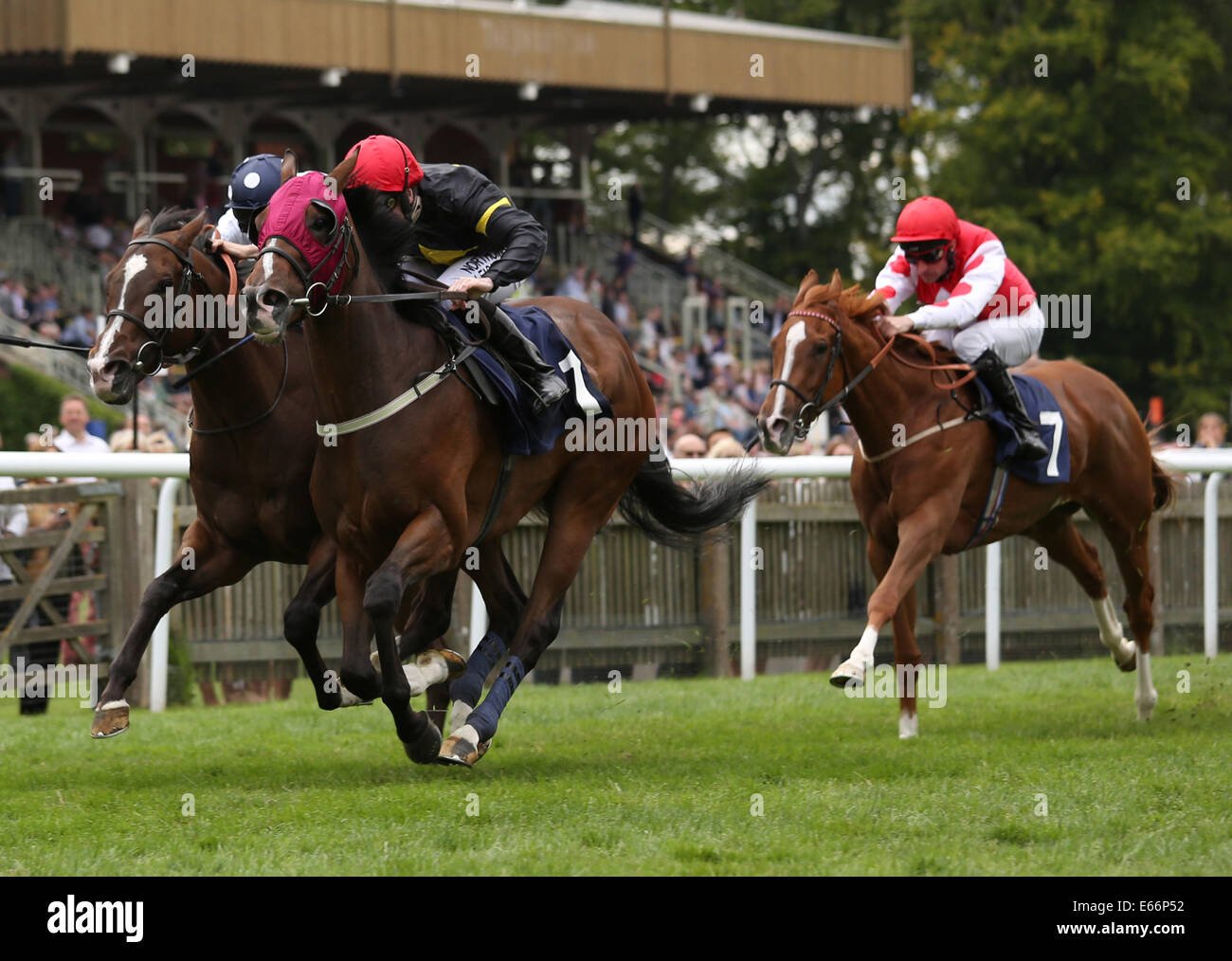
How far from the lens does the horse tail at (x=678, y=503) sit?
6824mm

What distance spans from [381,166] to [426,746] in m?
1.84

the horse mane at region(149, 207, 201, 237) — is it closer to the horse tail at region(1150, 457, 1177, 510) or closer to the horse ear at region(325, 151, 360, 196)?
the horse ear at region(325, 151, 360, 196)

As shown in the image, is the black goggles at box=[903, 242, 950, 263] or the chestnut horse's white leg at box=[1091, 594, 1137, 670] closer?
the black goggles at box=[903, 242, 950, 263]

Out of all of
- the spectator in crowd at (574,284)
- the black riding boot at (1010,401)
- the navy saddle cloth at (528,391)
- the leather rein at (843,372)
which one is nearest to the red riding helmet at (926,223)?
the leather rein at (843,372)

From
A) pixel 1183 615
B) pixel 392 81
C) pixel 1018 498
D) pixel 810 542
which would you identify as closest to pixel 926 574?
pixel 810 542

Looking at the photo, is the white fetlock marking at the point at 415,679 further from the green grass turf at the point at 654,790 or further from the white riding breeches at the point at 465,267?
the white riding breeches at the point at 465,267

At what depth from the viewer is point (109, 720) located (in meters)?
5.47

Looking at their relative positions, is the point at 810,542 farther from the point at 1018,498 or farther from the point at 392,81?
the point at 392,81

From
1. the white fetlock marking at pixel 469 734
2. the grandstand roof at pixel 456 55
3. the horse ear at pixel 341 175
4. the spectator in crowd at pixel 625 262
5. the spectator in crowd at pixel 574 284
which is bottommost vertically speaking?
the white fetlock marking at pixel 469 734

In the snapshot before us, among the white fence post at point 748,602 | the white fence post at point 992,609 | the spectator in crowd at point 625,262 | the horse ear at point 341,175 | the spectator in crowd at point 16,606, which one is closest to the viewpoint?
the horse ear at point 341,175

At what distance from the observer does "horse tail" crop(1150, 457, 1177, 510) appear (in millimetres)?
7676

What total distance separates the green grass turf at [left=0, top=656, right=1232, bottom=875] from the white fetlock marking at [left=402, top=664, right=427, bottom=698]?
0.97 feet

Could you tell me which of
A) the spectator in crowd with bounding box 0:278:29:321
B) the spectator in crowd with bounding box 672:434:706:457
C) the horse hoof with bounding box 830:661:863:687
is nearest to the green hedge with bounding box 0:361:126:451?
the spectator in crowd with bounding box 0:278:29:321

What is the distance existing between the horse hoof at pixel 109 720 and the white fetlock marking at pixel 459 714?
3.36 feet
